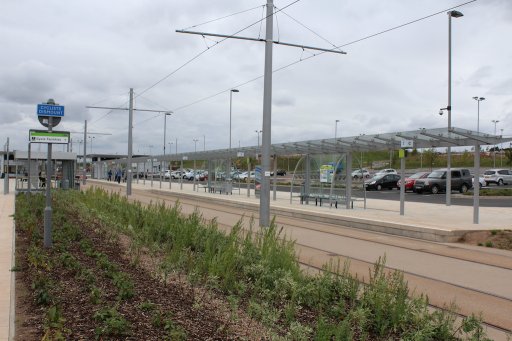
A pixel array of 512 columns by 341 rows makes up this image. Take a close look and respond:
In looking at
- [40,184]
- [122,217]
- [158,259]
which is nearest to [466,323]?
[158,259]

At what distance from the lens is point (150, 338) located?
432 centimetres

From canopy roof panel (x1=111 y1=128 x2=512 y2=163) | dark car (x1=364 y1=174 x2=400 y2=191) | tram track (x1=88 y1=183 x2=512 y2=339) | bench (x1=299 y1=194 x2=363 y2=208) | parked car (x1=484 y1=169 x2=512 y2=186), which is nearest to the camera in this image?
tram track (x1=88 y1=183 x2=512 y2=339)

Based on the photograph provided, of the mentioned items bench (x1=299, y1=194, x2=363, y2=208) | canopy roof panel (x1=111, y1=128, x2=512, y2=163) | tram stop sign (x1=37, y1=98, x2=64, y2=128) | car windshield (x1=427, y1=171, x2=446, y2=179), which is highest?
canopy roof panel (x1=111, y1=128, x2=512, y2=163)

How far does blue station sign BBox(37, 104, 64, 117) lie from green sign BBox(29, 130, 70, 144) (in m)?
0.35

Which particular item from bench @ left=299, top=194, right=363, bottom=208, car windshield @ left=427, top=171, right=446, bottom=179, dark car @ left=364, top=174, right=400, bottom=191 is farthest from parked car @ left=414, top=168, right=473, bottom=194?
bench @ left=299, top=194, right=363, bottom=208

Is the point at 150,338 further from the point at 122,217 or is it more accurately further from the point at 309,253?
the point at 122,217

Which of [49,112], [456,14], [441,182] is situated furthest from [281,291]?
[441,182]

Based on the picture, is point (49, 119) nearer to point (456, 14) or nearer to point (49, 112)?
point (49, 112)

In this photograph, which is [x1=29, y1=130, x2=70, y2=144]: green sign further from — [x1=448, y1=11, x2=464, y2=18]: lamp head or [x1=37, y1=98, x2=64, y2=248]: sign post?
[x1=448, y1=11, x2=464, y2=18]: lamp head

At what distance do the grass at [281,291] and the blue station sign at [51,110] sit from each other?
8.98 feet

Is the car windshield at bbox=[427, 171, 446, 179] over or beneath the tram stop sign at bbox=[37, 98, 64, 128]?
beneath

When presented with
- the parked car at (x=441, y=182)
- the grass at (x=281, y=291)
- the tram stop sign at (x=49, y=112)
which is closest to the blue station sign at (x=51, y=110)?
the tram stop sign at (x=49, y=112)

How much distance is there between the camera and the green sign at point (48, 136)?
944 cm

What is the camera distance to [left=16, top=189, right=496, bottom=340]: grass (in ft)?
15.1
